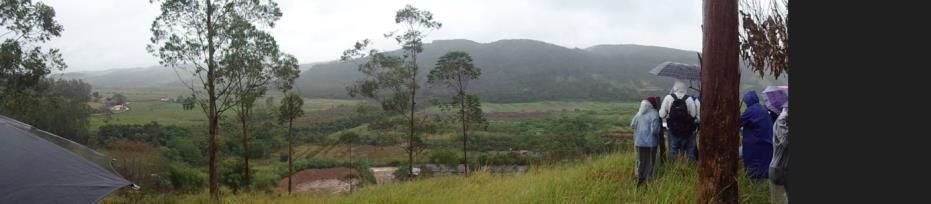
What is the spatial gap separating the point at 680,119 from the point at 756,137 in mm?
833

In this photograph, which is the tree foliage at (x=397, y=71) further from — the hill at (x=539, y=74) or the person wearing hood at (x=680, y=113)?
the hill at (x=539, y=74)

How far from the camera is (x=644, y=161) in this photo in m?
5.54

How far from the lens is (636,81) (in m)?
128

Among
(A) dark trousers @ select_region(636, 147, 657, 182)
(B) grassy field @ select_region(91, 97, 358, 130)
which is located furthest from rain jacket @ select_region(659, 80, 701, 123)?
(B) grassy field @ select_region(91, 97, 358, 130)

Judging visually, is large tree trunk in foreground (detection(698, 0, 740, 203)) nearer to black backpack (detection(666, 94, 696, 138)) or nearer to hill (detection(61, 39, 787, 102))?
black backpack (detection(666, 94, 696, 138))

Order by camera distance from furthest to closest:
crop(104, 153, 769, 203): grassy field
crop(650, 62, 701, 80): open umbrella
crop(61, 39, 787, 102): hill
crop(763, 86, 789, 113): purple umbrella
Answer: crop(61, 39, 787, 102): hill → crop(650, 62, 701, 80): open umbrella → crop(104, 153, 769, 203): grassy field → crop(763, 86, 789, 113): purple umbrella

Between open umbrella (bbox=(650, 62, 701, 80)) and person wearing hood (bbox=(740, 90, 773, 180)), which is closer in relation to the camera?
person wearing hood (bbox=(740, 90, 773, 180))

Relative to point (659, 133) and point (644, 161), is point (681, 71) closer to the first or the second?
point (659, 133)

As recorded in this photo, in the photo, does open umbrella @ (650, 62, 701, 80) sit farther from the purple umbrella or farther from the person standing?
the purple umbrella

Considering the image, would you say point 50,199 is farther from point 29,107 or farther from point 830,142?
point 29,107

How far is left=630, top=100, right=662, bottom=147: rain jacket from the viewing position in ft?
18.0

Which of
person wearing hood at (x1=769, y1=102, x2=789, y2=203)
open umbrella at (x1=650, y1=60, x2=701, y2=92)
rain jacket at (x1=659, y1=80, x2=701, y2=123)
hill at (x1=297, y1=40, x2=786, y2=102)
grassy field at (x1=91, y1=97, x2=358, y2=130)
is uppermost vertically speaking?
hill at (x1=297, y1=40, x2=786, y2=102)

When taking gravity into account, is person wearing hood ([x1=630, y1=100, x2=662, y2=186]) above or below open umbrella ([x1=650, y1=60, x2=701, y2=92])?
below

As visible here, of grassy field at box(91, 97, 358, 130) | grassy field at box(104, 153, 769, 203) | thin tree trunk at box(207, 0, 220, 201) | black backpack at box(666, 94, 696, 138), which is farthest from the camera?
grassy field at box(91, 97, 358, 130)
